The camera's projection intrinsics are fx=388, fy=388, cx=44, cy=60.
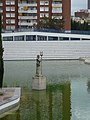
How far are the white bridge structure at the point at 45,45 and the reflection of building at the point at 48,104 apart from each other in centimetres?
3128

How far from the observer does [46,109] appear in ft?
73.7

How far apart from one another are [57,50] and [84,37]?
5217mm

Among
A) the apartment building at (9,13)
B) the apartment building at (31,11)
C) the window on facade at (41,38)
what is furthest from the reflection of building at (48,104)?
the apartment building at (9,13)

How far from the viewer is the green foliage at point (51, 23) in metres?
78.3

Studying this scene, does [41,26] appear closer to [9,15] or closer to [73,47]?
[9,15]

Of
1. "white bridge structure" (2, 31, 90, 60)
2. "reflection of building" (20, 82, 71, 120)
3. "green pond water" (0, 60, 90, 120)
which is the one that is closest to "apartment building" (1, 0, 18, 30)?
"white bridge structure" (2, 31, 90, 60)

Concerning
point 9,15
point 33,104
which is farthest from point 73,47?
point 33,104

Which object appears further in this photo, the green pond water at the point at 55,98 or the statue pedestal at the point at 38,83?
the statue pedestal at the point at 38,83

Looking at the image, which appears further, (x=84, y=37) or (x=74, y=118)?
(x=84, y=37)

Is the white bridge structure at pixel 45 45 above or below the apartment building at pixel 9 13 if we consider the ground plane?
below

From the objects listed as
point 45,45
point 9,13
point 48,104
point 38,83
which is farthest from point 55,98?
point 9,13

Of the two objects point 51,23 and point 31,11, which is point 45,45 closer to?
point 51,23

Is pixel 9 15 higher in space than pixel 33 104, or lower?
higher

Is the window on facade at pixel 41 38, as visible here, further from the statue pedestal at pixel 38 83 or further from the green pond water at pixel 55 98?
the statue pedestal at pixel 38 83
